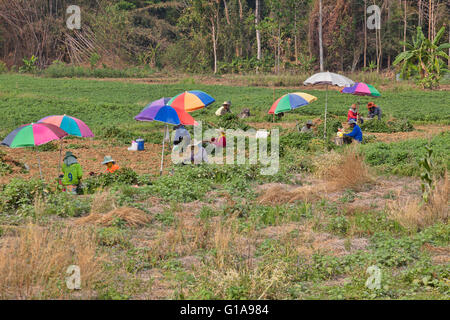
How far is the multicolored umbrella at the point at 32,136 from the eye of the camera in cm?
983

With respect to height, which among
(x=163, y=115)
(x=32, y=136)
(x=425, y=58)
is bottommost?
(x=32, y=136)

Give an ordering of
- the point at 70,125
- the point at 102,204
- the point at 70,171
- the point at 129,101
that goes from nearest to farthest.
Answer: the point at 102,204, the point at 70,171, the point at 70,125, the point at 129,101

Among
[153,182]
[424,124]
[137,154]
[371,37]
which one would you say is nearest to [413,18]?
[371,37]

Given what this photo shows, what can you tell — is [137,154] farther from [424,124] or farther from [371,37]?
[371,37]

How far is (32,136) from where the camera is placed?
989cm
